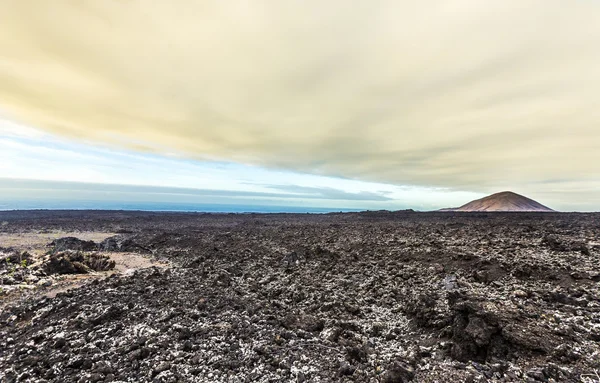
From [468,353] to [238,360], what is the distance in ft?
16.0

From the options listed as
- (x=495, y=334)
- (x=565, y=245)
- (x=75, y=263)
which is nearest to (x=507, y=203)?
(x=565, y=245)

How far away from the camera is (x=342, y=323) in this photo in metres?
7.76

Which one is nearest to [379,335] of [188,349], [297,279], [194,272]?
[188,349]

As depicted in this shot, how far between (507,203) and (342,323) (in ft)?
205

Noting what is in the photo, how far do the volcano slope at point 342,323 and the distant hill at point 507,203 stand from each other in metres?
47.9

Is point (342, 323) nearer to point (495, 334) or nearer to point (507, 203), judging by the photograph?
point (495, 334)

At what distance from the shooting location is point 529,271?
889 centimetres

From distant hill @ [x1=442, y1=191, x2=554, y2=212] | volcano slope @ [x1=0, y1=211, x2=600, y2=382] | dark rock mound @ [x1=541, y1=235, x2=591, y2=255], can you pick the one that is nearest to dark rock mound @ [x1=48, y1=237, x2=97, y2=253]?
volcano slope @ [x1=0, y1=211, x2=600, y2=382]

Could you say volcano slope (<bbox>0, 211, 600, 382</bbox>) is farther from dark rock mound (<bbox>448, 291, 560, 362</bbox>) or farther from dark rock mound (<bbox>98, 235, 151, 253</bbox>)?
dark rock mound (<bbox>98, 235, 151, 253</bbox>)

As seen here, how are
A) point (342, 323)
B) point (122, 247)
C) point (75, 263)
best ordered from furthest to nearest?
point (122, 247)
point (75, 263)
point (342, 323)

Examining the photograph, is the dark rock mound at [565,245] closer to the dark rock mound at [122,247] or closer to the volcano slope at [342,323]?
the volcano slope at [342,323]

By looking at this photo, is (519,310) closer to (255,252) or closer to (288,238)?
(255,252)

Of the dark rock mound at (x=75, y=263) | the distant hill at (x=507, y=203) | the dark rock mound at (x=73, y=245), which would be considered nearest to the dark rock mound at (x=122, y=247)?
the dark rock mound at (x=73, y=245)

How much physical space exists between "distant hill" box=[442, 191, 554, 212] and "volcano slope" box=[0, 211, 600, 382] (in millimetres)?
47949
